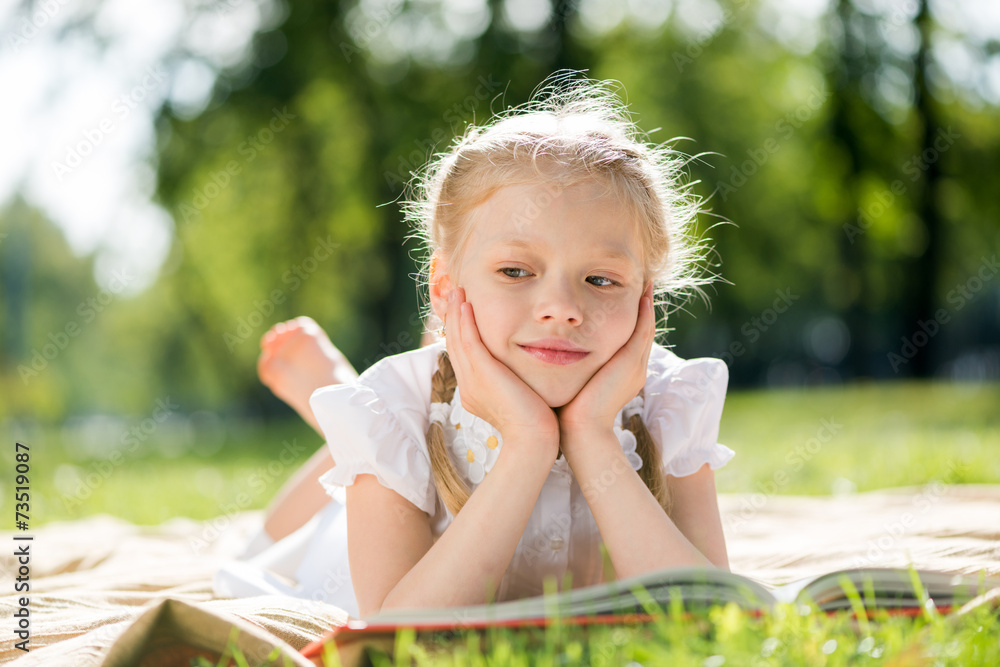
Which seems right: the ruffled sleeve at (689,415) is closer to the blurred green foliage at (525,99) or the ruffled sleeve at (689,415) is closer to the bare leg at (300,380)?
the bare leg at (300,380)

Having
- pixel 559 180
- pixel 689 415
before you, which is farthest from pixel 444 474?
pixel 559 180

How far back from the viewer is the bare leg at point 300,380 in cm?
348

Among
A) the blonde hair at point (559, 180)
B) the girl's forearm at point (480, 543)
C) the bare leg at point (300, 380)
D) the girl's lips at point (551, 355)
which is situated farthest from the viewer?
the bare leg at point (300, 380)

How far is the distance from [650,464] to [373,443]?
0.78 meters

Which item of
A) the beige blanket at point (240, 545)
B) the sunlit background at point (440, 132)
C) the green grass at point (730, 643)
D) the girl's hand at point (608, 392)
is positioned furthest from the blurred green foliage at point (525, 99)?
the green grass at point (730, 643)

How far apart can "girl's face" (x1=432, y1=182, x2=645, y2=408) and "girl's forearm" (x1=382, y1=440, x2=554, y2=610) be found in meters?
0.24

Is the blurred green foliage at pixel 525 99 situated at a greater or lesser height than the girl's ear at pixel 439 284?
greater

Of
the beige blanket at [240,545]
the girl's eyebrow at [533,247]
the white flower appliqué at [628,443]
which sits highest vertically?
the girl's eyebrow at [533,247]

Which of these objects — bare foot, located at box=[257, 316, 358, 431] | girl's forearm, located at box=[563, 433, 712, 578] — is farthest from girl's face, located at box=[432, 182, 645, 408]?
bare foot, located at box=[257, 316, 358, 431]

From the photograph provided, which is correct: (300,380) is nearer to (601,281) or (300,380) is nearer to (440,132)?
(601,281)

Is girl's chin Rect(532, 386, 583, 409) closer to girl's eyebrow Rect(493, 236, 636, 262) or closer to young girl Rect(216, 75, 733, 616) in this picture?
young girl Rect(216, 75, 733, 616)

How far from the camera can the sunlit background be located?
13406 millimetres

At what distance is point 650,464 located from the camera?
233 cm

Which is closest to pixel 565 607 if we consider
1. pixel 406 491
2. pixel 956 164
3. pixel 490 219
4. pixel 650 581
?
pixel 650 581
